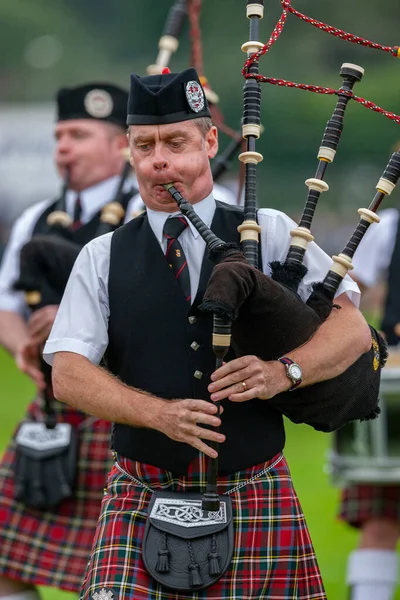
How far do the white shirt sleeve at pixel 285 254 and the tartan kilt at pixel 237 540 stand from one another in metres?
0.45

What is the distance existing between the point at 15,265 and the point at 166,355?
2.14 m

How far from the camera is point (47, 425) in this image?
458 cm

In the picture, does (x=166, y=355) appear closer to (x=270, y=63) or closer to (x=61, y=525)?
(x=61, y=525)

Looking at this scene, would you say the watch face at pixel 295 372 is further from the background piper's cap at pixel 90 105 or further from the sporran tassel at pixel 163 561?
the background piper's cap at pixel 90 105

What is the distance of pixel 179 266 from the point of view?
2990mm

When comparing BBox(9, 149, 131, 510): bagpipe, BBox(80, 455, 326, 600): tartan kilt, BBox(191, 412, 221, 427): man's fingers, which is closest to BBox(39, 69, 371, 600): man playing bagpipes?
BBox(80, 455, 326, 600): tartan kilt

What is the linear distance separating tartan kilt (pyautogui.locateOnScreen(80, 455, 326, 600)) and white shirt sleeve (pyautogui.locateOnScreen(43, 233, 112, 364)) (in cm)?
32

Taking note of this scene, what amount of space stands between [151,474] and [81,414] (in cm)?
169

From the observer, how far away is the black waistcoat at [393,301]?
5117mm

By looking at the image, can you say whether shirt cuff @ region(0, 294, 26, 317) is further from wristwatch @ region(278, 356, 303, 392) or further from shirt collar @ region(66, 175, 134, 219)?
wristwatch @ region(278, 356, 303, 392)

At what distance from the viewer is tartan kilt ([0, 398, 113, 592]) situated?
4.44m

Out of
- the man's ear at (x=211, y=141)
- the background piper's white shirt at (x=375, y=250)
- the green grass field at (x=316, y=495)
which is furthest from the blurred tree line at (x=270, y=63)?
the man's ear at (x=211, y=141)

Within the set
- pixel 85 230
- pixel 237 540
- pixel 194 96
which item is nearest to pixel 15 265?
pixel 85 230

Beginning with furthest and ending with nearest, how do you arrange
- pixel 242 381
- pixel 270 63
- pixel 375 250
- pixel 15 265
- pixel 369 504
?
pixel 270 63
pixel 375 250
pixel 369 504
pixel 15 265
pixel 242 381
